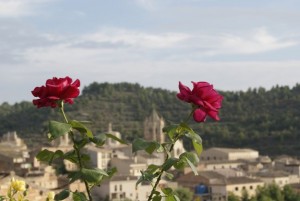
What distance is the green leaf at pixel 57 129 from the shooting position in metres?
2.06

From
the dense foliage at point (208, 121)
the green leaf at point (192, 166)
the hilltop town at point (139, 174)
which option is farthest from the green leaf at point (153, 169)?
the dense foliage at point (208, 121)

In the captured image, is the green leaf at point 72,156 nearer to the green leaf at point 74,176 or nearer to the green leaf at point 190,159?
the green leaf at point 74,176

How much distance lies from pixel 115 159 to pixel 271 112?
3540 centimetres

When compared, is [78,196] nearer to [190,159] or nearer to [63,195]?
[63,195]

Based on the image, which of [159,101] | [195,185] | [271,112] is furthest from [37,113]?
[195,185]

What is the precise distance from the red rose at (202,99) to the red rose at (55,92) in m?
0.32

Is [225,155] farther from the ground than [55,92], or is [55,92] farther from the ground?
[55,92]

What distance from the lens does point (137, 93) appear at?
97.9 m

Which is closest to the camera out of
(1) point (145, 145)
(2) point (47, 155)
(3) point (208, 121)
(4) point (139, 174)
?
(1) point (145, 145)

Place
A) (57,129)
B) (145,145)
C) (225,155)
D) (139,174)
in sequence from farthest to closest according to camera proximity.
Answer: (225,155)
(139,174)
(145,145)
(57,129)

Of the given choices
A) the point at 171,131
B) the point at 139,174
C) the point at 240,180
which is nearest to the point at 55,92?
the point at 171,131

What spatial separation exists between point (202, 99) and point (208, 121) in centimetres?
7361

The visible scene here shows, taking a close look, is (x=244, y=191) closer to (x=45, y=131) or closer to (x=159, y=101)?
(x=45, y=131)

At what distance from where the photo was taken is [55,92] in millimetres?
2176
